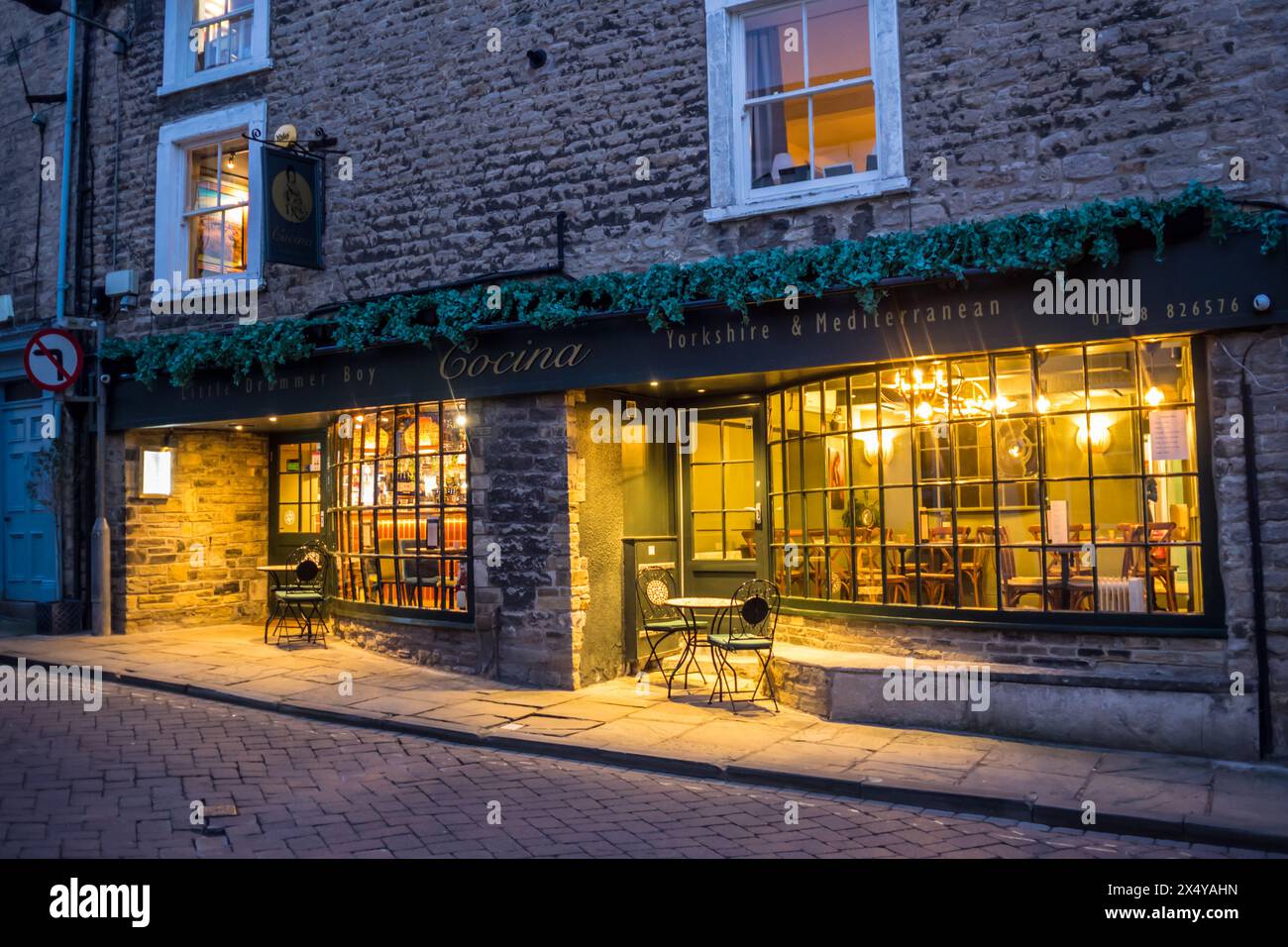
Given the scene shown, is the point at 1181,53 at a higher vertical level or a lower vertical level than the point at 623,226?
higher

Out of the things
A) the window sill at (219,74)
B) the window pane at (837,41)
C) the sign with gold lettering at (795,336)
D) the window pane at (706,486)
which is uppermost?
the window sill at (219,74)

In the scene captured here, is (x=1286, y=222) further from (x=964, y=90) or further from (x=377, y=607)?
(x=377, y=607)

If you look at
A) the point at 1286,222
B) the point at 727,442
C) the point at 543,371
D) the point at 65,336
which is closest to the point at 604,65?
the point at 543,371

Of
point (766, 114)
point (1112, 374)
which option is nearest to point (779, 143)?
point (766, 114)

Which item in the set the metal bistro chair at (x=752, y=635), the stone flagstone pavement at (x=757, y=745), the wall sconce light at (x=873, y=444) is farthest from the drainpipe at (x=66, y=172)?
the wall sconce light at (x=873, y=444)

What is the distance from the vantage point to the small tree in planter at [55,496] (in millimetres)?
12219

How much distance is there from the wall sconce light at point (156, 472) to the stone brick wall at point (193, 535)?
0.32ft

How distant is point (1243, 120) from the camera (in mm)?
6895

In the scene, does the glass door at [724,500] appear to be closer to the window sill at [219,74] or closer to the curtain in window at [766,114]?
the curtain in window at [766,114]

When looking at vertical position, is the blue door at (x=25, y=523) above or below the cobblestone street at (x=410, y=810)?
above

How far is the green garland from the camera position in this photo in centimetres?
690

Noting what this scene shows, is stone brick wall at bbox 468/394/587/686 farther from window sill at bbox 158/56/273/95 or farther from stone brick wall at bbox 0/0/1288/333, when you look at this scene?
window sill at bbox 158/56/273/95

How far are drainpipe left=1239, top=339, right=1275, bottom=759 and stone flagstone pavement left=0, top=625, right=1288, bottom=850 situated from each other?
293mm
